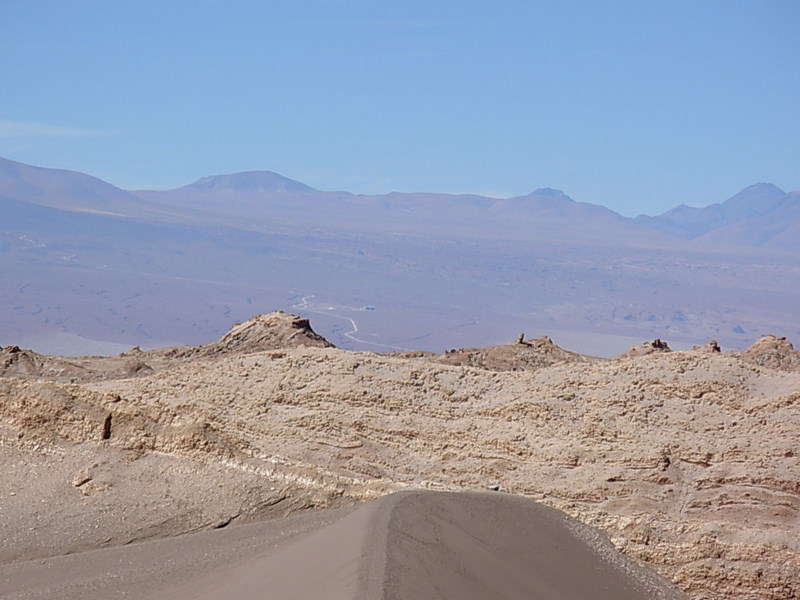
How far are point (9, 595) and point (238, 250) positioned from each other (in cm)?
13916

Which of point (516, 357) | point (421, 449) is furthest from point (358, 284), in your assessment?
point (421, 449)

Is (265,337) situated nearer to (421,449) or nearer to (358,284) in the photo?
(421,449)

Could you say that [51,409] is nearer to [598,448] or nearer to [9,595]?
[9,595]

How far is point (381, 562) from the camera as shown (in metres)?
8.70

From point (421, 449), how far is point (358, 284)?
120072mm

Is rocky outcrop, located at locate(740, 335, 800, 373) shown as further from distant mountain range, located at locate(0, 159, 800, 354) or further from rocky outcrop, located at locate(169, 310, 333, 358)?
distant mountain range, located at locate(0, 159, 800, 354)

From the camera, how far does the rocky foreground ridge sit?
11.8 m

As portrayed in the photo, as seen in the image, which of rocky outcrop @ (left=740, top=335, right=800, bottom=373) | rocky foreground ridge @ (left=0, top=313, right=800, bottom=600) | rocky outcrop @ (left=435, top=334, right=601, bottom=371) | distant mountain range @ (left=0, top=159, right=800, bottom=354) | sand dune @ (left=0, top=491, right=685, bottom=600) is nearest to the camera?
sand dune @ (left=0, top=491, right=685, bottom=600)

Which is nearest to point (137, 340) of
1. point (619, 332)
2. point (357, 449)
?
point (619, 332)

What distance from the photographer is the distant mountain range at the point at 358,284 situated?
109 metres

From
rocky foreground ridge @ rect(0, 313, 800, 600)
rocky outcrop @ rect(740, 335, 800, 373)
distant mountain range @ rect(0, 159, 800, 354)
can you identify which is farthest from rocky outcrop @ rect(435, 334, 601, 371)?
distant mountain range @ rect(0, 159, 800, 354)

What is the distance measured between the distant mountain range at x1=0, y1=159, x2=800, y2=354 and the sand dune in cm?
8453

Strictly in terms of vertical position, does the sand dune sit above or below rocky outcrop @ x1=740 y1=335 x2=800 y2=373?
below

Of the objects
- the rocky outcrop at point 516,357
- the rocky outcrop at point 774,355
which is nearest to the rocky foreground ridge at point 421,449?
the rocky outcrop at point 516,357
